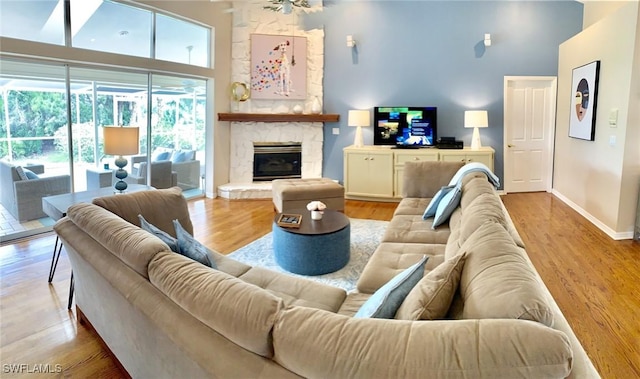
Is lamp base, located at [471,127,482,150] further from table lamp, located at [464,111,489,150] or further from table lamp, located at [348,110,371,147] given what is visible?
table lamp, located at [348,110,371,147]

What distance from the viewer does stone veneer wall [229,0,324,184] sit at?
22.3 feet

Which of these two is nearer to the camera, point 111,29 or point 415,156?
point 111,29

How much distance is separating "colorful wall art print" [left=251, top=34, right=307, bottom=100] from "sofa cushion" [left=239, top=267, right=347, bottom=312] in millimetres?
4955

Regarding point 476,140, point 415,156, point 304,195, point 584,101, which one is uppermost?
point 584,101

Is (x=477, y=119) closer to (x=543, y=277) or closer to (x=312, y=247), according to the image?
(x=543, y=277)

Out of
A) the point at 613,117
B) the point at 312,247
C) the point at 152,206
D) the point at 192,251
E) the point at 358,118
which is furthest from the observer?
the point at 358,118

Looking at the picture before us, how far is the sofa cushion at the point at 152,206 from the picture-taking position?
281 cm

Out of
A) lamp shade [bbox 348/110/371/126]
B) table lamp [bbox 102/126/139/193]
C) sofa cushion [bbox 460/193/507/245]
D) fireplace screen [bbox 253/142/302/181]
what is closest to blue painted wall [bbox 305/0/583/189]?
lamp shade [bbox 348/110/371/126]

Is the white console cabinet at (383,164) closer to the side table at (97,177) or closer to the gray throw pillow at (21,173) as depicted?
the side table at (97,177)

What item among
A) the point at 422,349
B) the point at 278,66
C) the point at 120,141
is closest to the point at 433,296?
the point at 422,349

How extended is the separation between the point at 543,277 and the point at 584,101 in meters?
3.08

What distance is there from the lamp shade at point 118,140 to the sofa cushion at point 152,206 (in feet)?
2.11

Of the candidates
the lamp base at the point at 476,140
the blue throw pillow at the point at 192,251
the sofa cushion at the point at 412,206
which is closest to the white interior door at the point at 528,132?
the lamp base at the point at 476,140

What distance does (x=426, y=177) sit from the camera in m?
4.47
